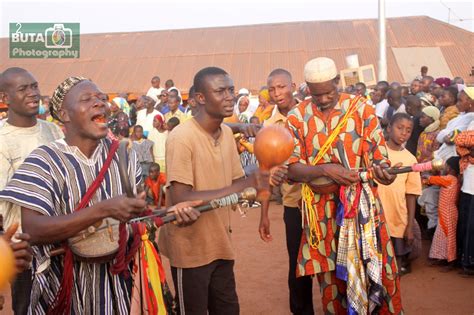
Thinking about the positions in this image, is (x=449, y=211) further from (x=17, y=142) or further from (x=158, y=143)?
(x=158, y=143)

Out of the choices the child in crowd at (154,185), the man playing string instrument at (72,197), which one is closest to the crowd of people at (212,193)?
the man playing string instrument at (72,197)

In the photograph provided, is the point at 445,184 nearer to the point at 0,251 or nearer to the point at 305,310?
the point at 305,310

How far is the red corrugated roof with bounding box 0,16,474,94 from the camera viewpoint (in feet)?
76.4

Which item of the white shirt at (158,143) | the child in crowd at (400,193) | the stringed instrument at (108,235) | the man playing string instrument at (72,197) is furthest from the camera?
the white shirt at (158,143)

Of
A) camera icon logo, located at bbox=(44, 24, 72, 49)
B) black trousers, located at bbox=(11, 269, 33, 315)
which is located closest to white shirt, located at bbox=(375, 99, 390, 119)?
black trousers, located at bbox=(11, 269, 33, 315)

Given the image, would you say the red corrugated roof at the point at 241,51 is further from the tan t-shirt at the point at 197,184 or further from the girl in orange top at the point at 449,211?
the tan t-shirt at the point at 197,184

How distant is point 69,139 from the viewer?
3.06 meters

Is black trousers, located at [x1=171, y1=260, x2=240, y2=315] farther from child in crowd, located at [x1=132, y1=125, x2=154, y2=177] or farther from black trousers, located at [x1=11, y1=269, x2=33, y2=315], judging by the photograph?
child in crowd, located at [x1=132, y1=125, x2=154, y2=177]

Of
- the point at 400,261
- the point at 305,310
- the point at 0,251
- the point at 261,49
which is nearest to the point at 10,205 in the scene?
the point at 0,251

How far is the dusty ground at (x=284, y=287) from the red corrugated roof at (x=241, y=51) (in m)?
15.3

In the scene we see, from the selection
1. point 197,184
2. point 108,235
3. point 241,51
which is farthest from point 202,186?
point 241,51

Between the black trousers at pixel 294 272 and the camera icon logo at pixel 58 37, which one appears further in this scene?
the camera icon logo at pixel 58 37

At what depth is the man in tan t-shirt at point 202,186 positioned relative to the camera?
3.53 m

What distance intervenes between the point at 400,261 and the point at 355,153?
241 cm
